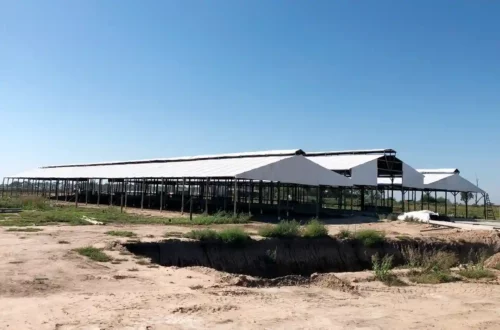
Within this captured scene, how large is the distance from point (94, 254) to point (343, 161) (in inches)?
1031

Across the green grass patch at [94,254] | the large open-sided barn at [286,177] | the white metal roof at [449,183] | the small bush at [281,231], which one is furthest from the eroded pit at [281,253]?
the white metal roof at [449,183]

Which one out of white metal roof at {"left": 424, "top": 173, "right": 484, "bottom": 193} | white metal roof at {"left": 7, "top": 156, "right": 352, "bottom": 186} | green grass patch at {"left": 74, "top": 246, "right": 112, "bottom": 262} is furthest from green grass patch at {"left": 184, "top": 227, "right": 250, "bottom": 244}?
white metal roof at {"left": 424, "top": 173, "right": 484, "bottom": 193}

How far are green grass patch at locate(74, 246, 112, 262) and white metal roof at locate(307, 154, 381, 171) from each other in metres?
23.0

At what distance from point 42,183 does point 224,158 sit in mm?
29984

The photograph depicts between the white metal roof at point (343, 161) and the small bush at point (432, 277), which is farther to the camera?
the white metal roof at point (343, 161)

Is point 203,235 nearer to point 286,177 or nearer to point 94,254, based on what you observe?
point 94,254

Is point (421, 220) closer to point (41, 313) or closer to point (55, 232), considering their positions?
point (55, 232)

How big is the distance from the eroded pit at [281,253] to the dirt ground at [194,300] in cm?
277

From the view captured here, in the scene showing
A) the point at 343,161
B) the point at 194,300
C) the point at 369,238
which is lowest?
the point at 194,300

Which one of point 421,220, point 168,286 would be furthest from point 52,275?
point 421,220

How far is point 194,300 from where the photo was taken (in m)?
8.20

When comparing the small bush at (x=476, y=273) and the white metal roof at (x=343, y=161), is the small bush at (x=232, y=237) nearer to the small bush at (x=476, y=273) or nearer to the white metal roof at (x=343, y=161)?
the small bush at (x=476, y=273)

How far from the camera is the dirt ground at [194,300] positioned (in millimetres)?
6973

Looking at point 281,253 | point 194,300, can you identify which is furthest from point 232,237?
point 194,300
